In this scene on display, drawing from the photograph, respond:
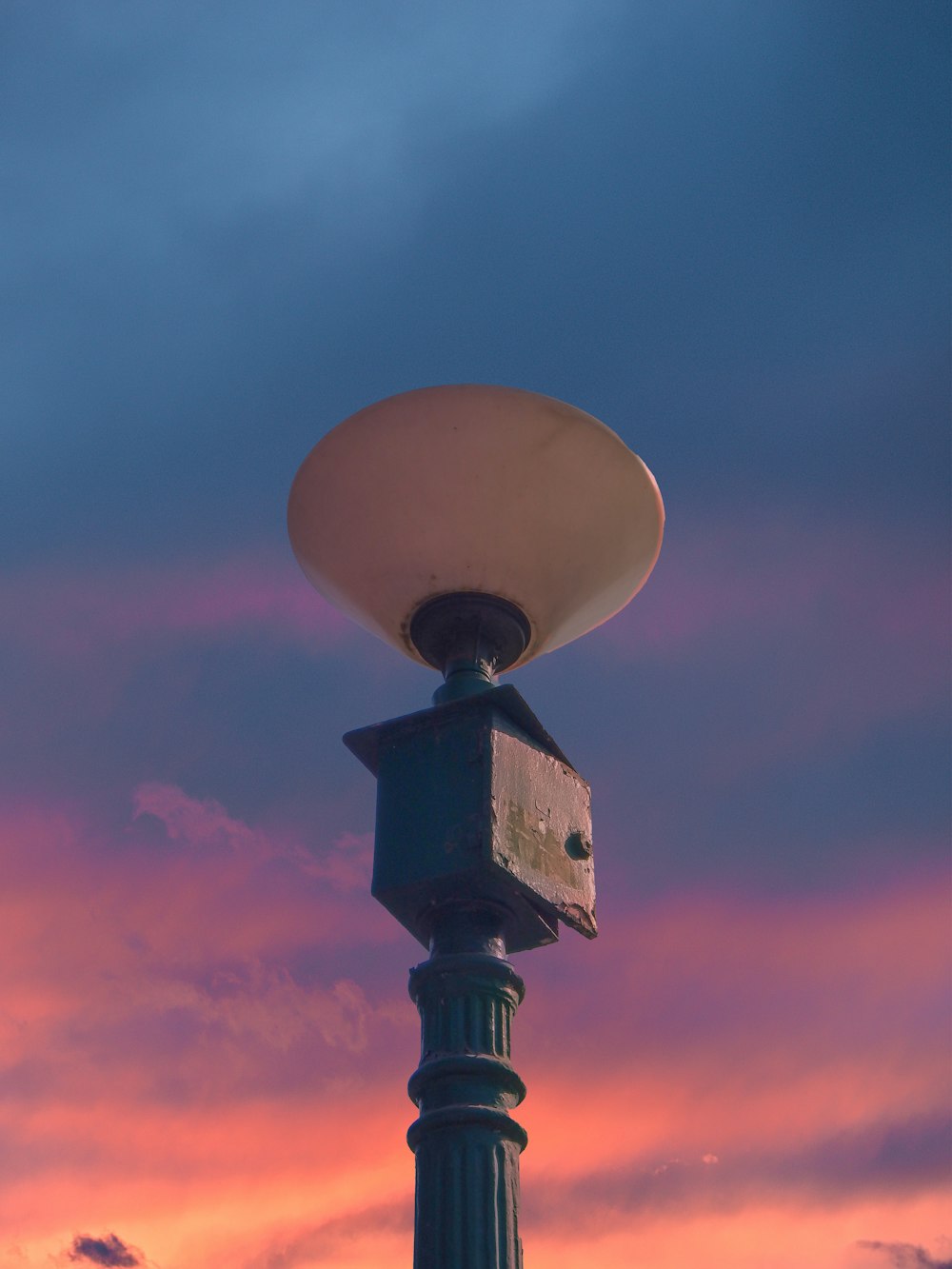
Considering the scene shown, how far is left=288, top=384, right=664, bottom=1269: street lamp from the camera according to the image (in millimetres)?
3857

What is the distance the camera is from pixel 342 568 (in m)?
4.77

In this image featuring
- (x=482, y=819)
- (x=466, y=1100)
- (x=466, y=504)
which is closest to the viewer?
(x=466, y=1100)

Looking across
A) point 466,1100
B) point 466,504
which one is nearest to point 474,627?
point 466,504

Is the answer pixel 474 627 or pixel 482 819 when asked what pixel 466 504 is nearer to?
pixel 474 627

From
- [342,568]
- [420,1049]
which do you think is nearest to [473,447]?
[342,568]

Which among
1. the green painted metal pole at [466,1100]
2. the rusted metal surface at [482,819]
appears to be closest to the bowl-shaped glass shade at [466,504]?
the rusted metal surface at [482,819]

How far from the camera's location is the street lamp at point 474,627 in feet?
12.7

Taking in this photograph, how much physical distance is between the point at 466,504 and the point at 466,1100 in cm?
185

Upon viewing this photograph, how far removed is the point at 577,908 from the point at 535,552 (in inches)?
45.9

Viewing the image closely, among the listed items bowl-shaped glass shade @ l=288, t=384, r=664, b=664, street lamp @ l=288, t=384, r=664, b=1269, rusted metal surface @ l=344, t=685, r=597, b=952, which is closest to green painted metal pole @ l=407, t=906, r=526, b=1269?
street lamp @ l=288, t=384, r=664, b=1269

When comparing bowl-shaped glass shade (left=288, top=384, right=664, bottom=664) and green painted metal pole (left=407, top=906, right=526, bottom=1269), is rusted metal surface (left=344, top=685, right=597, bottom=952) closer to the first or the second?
green painted metal pole (left=407, top=906, right=526, bottom=1269)

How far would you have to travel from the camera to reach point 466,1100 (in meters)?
3.60

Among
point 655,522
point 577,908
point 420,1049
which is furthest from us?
point 655,522

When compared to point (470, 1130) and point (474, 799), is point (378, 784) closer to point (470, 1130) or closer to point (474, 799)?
point (474, 799)
